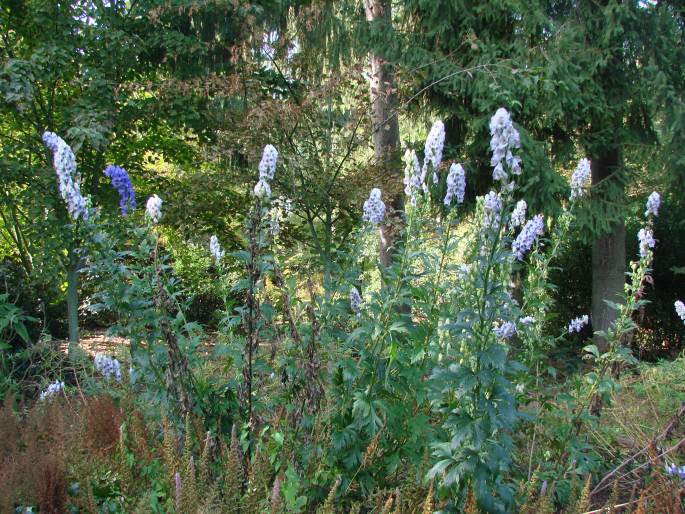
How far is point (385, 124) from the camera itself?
9680mm

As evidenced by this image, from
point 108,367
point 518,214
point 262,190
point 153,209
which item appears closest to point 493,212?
point 262,190

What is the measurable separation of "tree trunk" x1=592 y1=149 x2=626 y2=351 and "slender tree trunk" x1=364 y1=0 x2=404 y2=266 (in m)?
3.10

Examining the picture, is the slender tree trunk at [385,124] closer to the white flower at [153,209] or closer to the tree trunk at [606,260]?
the tree trunk at [606,260]

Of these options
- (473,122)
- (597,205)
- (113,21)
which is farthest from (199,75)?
(597,205)

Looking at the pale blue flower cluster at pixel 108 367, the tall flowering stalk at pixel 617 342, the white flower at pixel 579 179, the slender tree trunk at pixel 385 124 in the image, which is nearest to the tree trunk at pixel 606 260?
the slender tree trunk at pixel 385 124

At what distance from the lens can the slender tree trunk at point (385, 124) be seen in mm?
8750

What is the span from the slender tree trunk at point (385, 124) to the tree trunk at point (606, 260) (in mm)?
3100

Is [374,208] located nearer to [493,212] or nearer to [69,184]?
[493,212]

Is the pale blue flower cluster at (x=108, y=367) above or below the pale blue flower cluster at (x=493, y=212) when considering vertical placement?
below

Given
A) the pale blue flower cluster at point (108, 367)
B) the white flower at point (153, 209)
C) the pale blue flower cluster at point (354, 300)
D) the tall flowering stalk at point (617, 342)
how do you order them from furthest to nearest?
the pale blue flower cluster at point (108, 367), the pale blue flower cluster at point (354, 300), the tall flowering stalk at point (617, 342), the white flower at point (153, 209)

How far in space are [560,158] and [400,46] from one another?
296 cm

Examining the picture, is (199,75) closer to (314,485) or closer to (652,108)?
(652,108)

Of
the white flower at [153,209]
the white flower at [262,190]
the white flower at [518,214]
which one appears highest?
the white flower at [153,209]

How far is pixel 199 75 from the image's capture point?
369 inches
